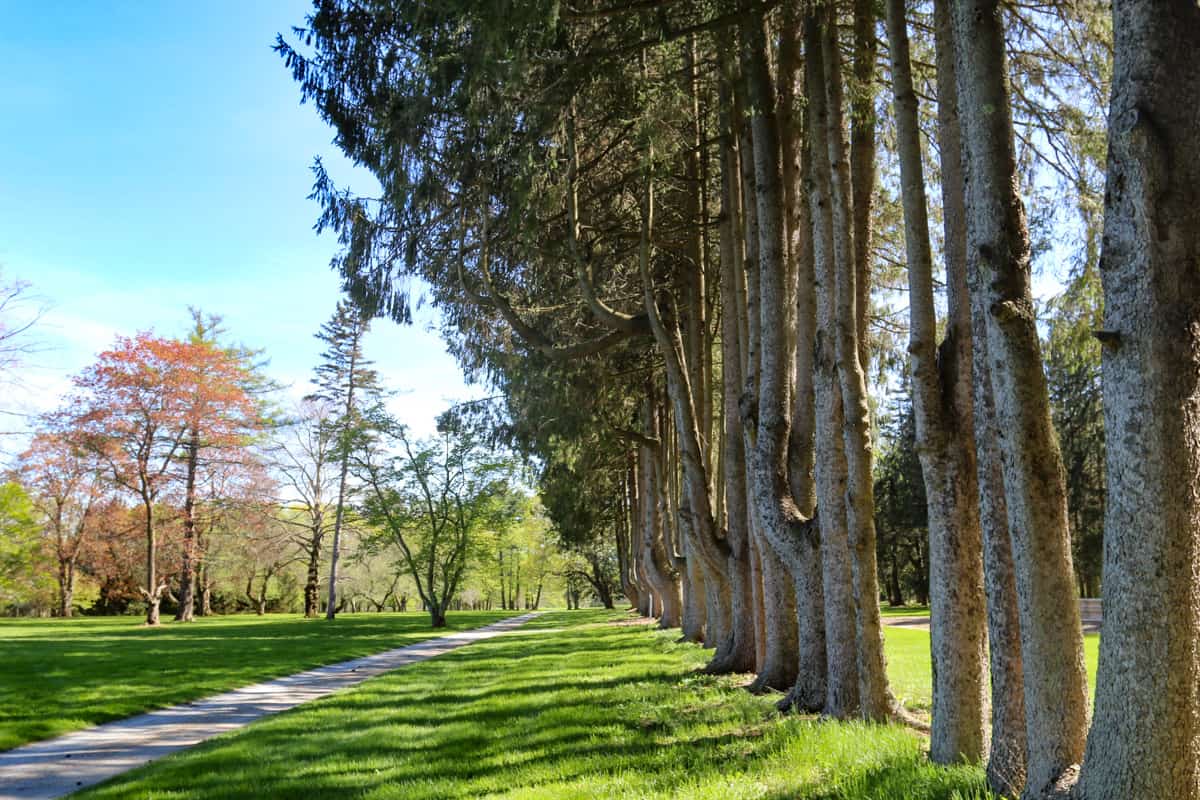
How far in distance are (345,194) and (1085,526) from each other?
37.9 m

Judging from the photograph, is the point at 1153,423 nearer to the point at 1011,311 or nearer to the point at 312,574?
the point at 1011,311

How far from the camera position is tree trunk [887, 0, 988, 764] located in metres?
4.64

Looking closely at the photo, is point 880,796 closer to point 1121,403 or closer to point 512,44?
point 1121,403

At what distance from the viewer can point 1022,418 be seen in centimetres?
359

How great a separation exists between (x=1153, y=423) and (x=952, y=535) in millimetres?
2153

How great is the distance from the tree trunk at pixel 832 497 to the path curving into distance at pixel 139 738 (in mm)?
5602

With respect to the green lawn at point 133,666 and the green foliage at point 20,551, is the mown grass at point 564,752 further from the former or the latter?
the green foliage at point 20,551

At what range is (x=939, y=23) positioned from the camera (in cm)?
481

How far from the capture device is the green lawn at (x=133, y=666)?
9195 mm

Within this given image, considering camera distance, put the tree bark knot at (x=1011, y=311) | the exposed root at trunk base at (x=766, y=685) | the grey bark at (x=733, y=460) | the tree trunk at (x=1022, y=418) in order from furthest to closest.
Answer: the grey bark at (x=733, y=460) → the exposed root at trunk base at (x=766, y=685) → the tree bark knot at (x=1011, y=311) → the tree trunk at (x=1022, y=418)

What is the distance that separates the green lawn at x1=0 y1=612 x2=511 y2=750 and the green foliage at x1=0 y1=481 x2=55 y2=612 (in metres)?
13.0

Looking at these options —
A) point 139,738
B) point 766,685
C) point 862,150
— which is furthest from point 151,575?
point 862,150

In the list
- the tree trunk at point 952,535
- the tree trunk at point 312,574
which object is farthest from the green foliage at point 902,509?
the tree trunk at point 952,535

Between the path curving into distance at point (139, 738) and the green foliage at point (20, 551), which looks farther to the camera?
the green foliage at point (20, 551)
